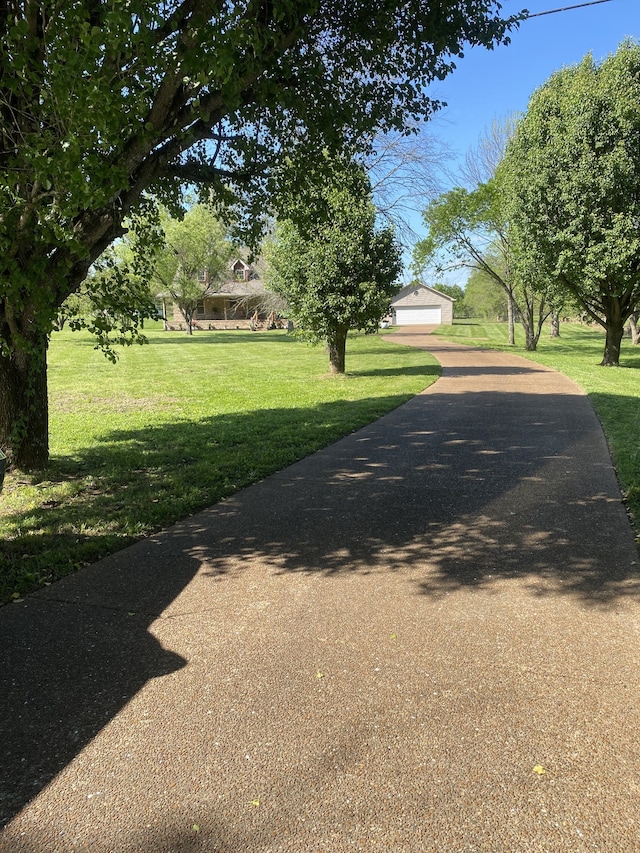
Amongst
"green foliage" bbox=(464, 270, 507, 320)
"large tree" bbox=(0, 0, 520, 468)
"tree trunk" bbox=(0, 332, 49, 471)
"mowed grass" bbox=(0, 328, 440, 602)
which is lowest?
"mowed grass" bbox=(0, 328, 440, 602)

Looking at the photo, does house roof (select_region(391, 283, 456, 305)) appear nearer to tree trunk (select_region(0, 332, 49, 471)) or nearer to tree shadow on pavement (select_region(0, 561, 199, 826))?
tree trunk (select_region(0, 332, 49, 471))

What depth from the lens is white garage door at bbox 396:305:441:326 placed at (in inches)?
2886

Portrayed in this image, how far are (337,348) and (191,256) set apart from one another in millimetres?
25251

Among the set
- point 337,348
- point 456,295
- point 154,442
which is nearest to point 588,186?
point 337,348

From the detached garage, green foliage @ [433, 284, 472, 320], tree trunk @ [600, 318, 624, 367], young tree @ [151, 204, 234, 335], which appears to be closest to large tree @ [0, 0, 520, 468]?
tree trunk @ [600, 318, 624, 367]

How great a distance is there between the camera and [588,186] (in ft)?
58.8

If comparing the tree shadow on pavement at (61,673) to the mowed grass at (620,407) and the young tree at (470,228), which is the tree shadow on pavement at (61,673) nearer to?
the mowed grass at (620,407)

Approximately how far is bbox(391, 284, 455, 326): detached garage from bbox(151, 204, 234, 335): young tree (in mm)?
37139

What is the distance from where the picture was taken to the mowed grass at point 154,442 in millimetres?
4945

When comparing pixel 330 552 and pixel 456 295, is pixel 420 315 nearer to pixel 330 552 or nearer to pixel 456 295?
pixel 456 295

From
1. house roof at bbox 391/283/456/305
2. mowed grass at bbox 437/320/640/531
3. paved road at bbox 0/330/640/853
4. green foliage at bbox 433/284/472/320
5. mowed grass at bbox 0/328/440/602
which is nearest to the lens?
paved road at bbox 0/330/640/853

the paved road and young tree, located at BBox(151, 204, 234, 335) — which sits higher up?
young tree, located at BBox(151, 204, 234, 335)

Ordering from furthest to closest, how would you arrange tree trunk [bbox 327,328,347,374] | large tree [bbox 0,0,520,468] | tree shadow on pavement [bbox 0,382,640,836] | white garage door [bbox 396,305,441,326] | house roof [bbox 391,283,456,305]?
house roof [bbox 391,283,456,305]
white garage door [bbox 396,305,441,326]
tree trunk [bbox 327,328,347,374]
large tree [bbox 0,0,520,468]
tree shadow on pavement [bbox 0,382,640,836]

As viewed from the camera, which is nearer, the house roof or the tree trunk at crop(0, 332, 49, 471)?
the tree trunk at crop(0, 332, 49, 471)
